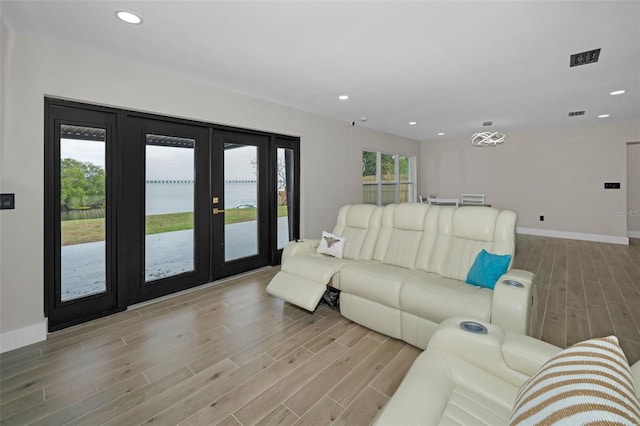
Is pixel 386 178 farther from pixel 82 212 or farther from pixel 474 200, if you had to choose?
pixel 82 212

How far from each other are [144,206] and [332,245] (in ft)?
7.12

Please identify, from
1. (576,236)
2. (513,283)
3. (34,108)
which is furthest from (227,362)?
(576,236)

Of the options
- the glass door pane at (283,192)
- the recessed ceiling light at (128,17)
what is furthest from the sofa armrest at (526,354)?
the glass door pane at (283,192)

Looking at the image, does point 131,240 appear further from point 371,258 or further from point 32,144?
point 371,258

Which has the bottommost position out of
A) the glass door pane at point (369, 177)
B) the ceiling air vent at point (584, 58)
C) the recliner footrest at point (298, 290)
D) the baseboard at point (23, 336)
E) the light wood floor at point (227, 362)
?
the light wood floor at point (227, 362)

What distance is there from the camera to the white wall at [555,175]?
6172mm

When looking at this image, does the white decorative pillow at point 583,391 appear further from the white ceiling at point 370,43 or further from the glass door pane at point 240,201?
the glass door pane at point 240,201

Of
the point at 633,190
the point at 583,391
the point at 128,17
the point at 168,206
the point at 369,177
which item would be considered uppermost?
the point at 128,17

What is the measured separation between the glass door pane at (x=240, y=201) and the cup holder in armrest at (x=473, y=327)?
3.21 metres

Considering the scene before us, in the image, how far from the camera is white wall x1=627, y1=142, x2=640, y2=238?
6453mm

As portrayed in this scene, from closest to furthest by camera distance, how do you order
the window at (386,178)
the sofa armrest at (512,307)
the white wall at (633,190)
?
the sofa armrest at (512,307)
the white wall at (633,190)
the window at (386,178)

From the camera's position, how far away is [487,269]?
2.36m

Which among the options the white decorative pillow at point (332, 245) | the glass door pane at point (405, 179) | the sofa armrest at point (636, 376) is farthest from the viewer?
the glass door pane at point (405, 179)

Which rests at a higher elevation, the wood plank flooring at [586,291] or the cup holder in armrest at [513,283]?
the cup holder in armrest at [513,283]
